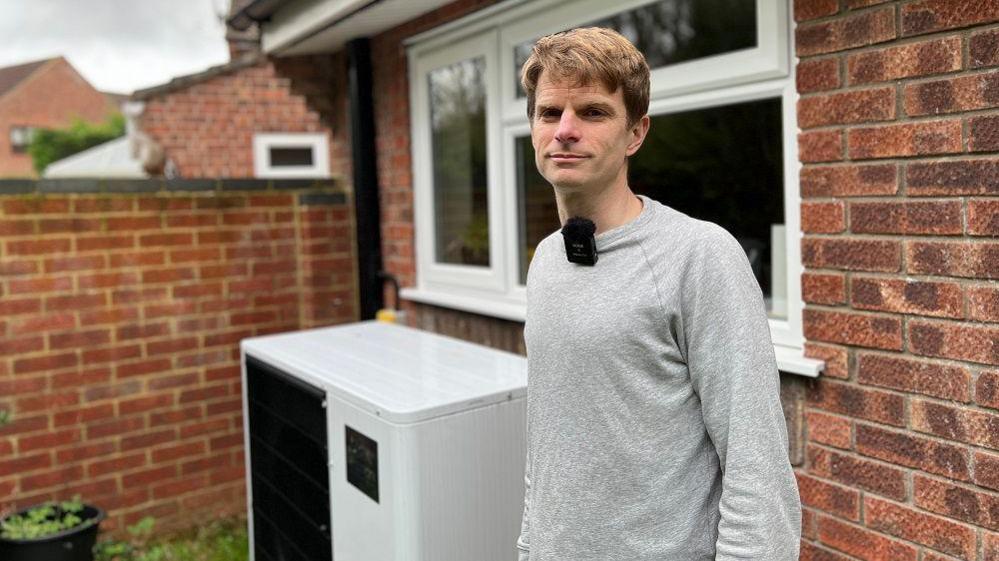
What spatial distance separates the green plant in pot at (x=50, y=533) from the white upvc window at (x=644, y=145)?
1978mm

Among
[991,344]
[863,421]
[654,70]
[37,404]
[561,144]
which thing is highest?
[654,70]

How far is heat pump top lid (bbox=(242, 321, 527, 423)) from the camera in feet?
7.93

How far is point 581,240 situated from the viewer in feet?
5.28

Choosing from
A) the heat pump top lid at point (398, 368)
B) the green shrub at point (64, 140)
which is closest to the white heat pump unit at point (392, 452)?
the heat pump top lid at point (398, 368)

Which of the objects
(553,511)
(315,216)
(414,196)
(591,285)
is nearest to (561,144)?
(591,285)

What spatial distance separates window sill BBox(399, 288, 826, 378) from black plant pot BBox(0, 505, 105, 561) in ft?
6.44

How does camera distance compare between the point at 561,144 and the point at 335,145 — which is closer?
the point at 561,144

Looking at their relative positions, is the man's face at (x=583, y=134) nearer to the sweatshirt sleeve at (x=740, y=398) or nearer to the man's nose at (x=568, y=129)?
the man's nose at (x=568, y=129)

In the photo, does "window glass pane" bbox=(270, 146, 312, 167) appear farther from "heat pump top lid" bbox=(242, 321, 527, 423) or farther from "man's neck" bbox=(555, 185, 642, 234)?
"man's neck" bbox=(555, 185, 642, 234)

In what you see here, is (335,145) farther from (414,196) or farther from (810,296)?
(810,296)

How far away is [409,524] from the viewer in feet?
7.50

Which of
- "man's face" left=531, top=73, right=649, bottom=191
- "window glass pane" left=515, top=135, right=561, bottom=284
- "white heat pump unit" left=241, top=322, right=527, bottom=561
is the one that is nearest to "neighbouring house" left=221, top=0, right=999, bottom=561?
Result: "window glass pane" left=515, top=135, right=561, bottom=284

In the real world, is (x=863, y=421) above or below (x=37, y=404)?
above

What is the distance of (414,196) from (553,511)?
3.09m
